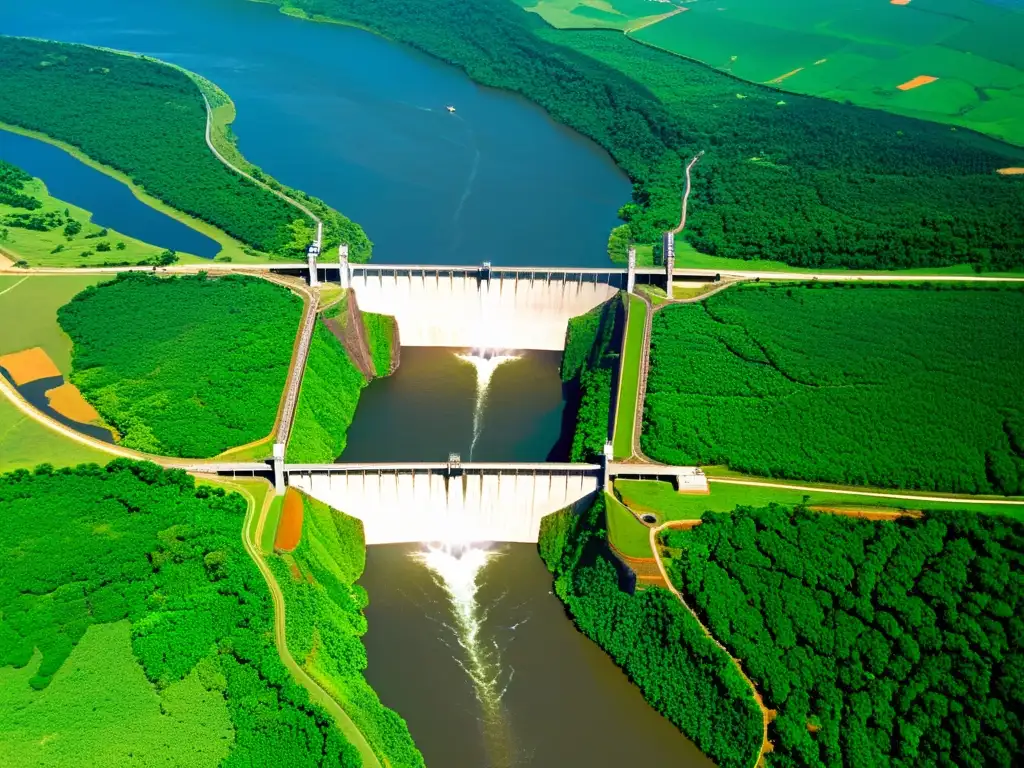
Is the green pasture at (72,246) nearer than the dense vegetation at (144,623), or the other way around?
the dense vegetation at (144,623)

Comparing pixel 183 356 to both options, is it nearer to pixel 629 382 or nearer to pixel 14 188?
pixel 629 382

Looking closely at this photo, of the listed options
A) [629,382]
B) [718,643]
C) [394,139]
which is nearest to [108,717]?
[718,643]

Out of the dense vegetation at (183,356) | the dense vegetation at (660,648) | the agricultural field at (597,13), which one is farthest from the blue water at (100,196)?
the agricultural field at (597,13)

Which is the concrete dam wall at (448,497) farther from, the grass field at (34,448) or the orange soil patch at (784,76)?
the orange soil patch at (784,76)

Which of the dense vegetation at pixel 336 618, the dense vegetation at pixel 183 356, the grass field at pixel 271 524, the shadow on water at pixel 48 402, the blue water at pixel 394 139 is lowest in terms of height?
the dense vegetation at pixel 336 618

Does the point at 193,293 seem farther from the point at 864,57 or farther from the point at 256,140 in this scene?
the point at 864,57

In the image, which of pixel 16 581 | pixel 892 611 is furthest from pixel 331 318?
pixel 892 611
